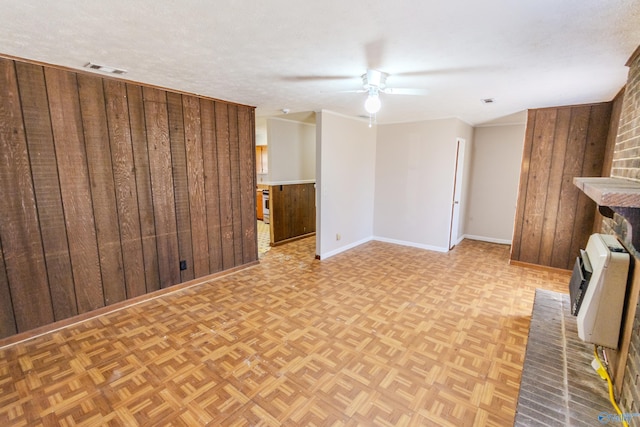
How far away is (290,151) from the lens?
18.0 ft

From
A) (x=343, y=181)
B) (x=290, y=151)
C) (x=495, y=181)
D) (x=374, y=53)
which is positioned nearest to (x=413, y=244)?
(x=343, y=181)

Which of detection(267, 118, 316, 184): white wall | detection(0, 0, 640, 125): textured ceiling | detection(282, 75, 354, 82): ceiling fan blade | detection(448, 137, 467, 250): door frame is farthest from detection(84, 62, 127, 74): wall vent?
detection(448, 137, 467, 250): door frame

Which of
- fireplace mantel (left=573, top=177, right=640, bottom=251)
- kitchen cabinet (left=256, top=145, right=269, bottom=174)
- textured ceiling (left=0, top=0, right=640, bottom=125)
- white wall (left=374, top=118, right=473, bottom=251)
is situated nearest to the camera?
fireplace mantel (left=573, top=177, right=640, bottom=251)

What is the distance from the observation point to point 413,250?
5035 mm

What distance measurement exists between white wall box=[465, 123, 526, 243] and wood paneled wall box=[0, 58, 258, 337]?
4434mm

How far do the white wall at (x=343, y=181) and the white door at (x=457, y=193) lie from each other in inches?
55.6

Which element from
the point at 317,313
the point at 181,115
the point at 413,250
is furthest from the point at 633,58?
the point at 181,115

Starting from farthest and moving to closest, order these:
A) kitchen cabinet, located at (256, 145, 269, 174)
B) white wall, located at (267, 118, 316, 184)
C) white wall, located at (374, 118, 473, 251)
A: kitchen cabinet, located at (256, 145, 269, 174), white wall, located at (267, 118, 316, 184), white wall, located at (374, 118, 473, 251)

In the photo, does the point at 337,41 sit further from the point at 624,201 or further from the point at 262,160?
the point at 262,160

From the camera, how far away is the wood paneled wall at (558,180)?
3670 millimetres

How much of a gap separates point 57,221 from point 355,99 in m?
3.13

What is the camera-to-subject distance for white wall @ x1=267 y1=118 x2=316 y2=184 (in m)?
5.18

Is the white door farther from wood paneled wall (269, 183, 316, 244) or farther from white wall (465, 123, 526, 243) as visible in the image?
wood paneled wall (269, 183, 316, 244)

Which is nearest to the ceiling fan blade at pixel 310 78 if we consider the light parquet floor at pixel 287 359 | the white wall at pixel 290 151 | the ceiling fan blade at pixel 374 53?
the ceiling fan blade at pixel 374 53
